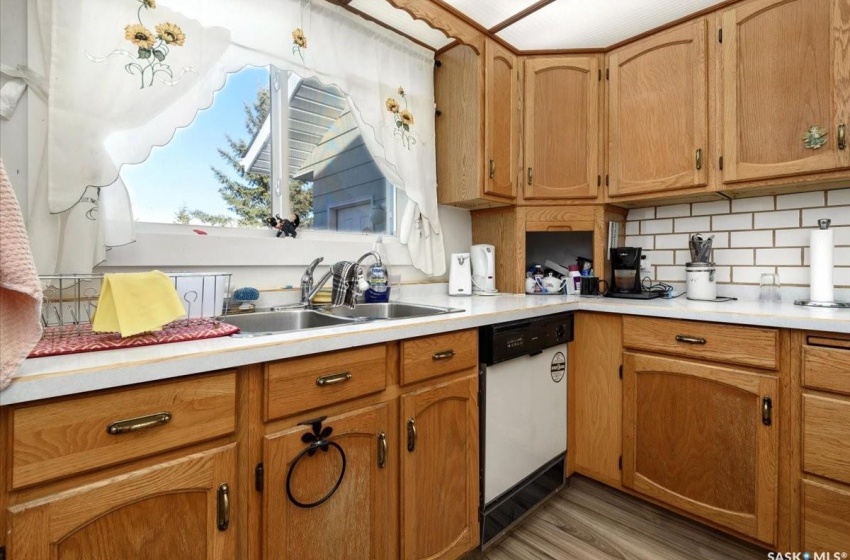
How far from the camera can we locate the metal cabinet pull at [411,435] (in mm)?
1204

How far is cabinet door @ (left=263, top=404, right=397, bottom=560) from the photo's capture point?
943mm

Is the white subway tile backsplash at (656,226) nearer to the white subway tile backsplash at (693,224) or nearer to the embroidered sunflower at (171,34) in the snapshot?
the white subway tile backsplash at (693,224)

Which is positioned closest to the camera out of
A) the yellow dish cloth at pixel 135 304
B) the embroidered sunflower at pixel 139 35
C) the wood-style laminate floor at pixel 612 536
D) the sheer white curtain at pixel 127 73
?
the yellow dish cloth at pixel 135 304

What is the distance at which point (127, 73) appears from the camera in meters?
1.22

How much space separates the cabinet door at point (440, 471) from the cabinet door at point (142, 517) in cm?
50

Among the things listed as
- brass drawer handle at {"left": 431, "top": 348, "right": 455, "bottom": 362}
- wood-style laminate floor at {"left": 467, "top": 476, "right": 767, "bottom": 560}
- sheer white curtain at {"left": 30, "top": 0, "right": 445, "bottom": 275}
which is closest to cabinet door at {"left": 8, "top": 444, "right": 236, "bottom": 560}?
brass drawer handle at {"left": 431, "top": 348, "right": 455, "bottom": 362}

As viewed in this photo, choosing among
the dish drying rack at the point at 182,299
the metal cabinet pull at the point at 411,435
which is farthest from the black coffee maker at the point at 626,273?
the dish drying rack at the point at 182,299

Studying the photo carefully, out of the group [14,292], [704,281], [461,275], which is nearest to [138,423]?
[14,292]

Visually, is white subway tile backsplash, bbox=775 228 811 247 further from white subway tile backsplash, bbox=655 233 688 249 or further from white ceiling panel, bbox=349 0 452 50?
white ceiling panel, bbox=349 0 452 50

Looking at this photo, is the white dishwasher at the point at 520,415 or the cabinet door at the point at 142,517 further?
the white dishwasher at the point at 520,415

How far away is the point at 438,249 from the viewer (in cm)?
218

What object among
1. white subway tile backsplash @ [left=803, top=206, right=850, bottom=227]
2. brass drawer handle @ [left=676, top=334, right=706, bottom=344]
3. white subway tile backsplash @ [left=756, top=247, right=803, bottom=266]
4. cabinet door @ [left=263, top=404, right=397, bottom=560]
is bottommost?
cabinet door @ [left=263, top=404, right=397, bottom=560]

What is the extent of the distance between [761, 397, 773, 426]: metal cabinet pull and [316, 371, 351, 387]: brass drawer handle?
4.76ft

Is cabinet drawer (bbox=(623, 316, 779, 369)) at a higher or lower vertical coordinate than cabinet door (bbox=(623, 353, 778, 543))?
higher
